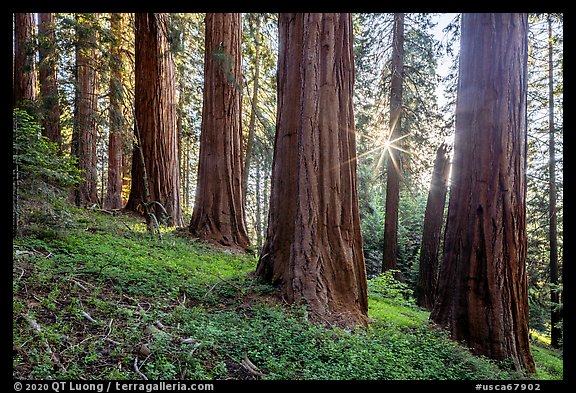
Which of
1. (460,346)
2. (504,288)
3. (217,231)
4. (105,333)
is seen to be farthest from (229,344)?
(217,231)

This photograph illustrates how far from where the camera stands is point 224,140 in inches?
360

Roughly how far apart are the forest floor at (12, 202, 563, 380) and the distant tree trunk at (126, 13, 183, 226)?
13.2ft

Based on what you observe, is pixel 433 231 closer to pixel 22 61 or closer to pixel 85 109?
pixel 85 109

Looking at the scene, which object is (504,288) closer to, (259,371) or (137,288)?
(259,371)

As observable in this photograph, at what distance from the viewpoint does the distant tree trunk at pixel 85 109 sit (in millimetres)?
6974

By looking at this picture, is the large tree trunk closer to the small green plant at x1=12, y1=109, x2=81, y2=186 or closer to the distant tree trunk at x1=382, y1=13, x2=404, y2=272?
the distant tree trunk at x1=382, y1=13, x2=404, y2=272

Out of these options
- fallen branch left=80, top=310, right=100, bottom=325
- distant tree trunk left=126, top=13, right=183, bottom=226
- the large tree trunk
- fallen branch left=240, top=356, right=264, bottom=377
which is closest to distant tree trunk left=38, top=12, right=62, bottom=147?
distant tree trunk left=126, top=13, right=183, bottom=226

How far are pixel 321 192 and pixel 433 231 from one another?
6568 millimetres

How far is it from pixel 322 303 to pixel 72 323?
278 centimetres

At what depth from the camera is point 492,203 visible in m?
4.84

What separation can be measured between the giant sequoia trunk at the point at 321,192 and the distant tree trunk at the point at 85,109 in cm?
324

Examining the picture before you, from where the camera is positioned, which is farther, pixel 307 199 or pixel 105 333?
pixel 307 199

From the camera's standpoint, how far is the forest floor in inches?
114

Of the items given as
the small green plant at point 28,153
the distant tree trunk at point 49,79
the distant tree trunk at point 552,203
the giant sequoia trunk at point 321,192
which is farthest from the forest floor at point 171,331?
the distant tree trunk at point 552,203
